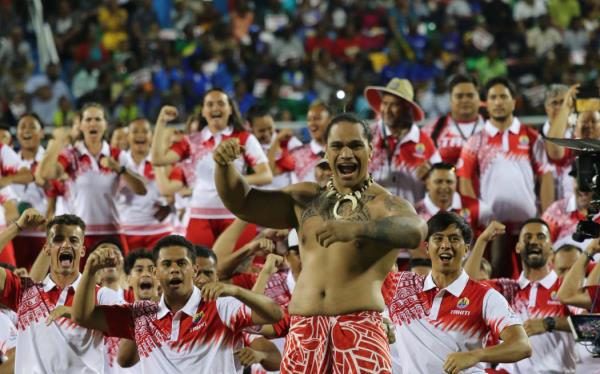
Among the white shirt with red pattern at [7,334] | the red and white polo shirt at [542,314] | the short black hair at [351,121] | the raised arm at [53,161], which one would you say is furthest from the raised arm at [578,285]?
the raised arm at [53,161]

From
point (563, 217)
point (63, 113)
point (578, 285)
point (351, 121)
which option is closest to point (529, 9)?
point (63, 113)

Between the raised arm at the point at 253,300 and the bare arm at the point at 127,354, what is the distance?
77cm

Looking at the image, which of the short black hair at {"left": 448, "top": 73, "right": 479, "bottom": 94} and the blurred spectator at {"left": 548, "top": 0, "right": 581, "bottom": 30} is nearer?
the short black hair at {"left": 448, "top": 73, "right": 479, "bottom": 94}

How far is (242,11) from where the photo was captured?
17.2 meters

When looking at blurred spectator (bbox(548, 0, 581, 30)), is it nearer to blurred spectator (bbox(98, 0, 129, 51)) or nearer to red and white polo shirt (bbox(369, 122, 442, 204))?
blurred spectator (bbox(98, 0, 129, 51))

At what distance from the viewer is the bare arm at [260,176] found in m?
9.74

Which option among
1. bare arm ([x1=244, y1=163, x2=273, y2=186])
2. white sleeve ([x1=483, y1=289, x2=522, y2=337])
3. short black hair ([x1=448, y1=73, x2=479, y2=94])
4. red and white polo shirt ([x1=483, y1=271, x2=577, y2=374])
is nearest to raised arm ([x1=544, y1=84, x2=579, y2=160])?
short black hair ([x1=448, y1=73, x2=479, y2=94])

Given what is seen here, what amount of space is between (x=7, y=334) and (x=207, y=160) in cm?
260

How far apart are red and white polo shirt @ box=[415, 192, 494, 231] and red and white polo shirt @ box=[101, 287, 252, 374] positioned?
111 inches

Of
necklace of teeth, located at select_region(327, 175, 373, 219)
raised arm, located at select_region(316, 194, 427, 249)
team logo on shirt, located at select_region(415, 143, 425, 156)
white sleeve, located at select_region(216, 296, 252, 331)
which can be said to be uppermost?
team logo on shirt, located at select_region(415, 143, 425, 156)

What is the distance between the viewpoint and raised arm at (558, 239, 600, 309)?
26.9 feet

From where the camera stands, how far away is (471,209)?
9.64 metres

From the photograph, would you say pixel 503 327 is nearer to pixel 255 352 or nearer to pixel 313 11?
pixel 255 352

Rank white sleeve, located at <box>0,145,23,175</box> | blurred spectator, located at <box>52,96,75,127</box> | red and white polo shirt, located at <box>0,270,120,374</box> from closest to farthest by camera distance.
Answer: red and white polo shirt, located at <box>0,270,120,374</box>, white sleeve, located at <box>0,145,23,175</box>, blurred spectator, located at <box>52,96,75,127</box>
